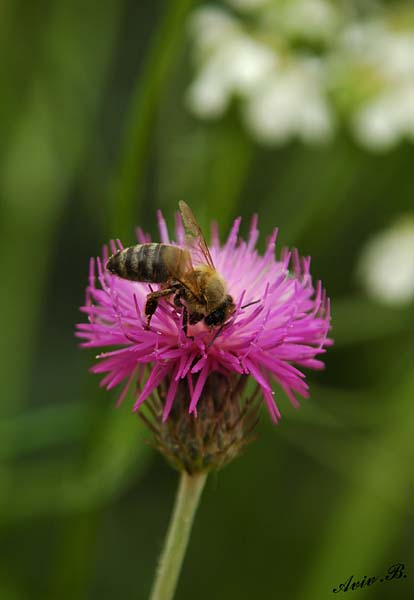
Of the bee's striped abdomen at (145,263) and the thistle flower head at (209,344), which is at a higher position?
the bee's striped abdomen at (145,263)

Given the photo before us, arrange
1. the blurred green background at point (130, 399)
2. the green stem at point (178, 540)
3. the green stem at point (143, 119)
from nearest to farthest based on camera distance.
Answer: the green stem at point (178, 540) → the green stem at point (143, 119) → the blurred green background at point (130, 399)

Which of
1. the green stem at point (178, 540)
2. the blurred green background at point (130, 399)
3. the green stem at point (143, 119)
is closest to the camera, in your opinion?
the green stem at point (178, 540)

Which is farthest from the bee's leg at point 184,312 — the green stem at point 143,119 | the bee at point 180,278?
the green stem at point 143,119

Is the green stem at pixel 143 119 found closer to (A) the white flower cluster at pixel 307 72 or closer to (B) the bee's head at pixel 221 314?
(A) the white flower cluster at pixel 307 72

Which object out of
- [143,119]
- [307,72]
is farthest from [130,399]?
[307,72]

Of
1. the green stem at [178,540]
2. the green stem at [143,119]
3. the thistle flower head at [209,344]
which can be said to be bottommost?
the green stem at [178,540]

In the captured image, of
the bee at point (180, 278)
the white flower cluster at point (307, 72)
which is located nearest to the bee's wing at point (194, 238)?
the bee at point (180, 278)

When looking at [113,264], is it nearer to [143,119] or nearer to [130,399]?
[143,119]

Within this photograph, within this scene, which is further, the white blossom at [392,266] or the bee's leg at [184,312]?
the white blossom at [392,266]
